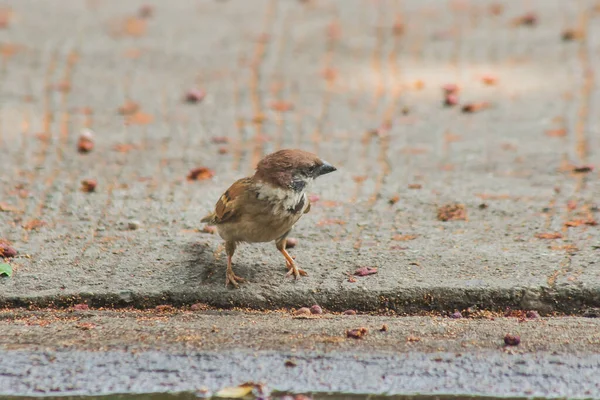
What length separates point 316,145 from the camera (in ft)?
23.2

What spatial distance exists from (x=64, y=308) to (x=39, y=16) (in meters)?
6.05

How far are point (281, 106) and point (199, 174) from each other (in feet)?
5.23

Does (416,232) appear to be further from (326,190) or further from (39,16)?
(39,16)

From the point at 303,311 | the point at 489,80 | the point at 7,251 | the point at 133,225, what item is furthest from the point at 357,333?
the point at 489,80

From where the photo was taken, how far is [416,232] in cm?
552

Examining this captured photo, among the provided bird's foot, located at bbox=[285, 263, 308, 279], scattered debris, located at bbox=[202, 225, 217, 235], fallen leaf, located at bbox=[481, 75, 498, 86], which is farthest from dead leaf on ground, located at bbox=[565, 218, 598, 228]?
fallen leaf, located at bbox=[481, 75, 498, 86]

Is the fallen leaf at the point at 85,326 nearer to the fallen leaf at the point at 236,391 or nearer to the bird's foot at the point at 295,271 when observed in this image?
the fallen leaf at the point at 236,391

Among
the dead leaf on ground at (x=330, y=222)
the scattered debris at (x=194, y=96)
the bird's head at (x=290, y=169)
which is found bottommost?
the dead leaf on ground at (x=330, y=222)

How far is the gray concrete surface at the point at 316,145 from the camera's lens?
191 inches

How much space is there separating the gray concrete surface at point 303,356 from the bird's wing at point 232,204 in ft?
2.36

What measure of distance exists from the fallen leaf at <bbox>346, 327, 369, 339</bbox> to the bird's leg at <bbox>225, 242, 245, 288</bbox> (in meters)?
0.90

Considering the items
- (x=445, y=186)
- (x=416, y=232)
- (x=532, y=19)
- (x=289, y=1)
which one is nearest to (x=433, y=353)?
(x=416, y=232)

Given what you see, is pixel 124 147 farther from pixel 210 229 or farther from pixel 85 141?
pixel 210 229

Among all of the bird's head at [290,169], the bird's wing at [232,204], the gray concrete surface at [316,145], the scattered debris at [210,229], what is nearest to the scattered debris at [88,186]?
the gray concrete surface at [316,145]
